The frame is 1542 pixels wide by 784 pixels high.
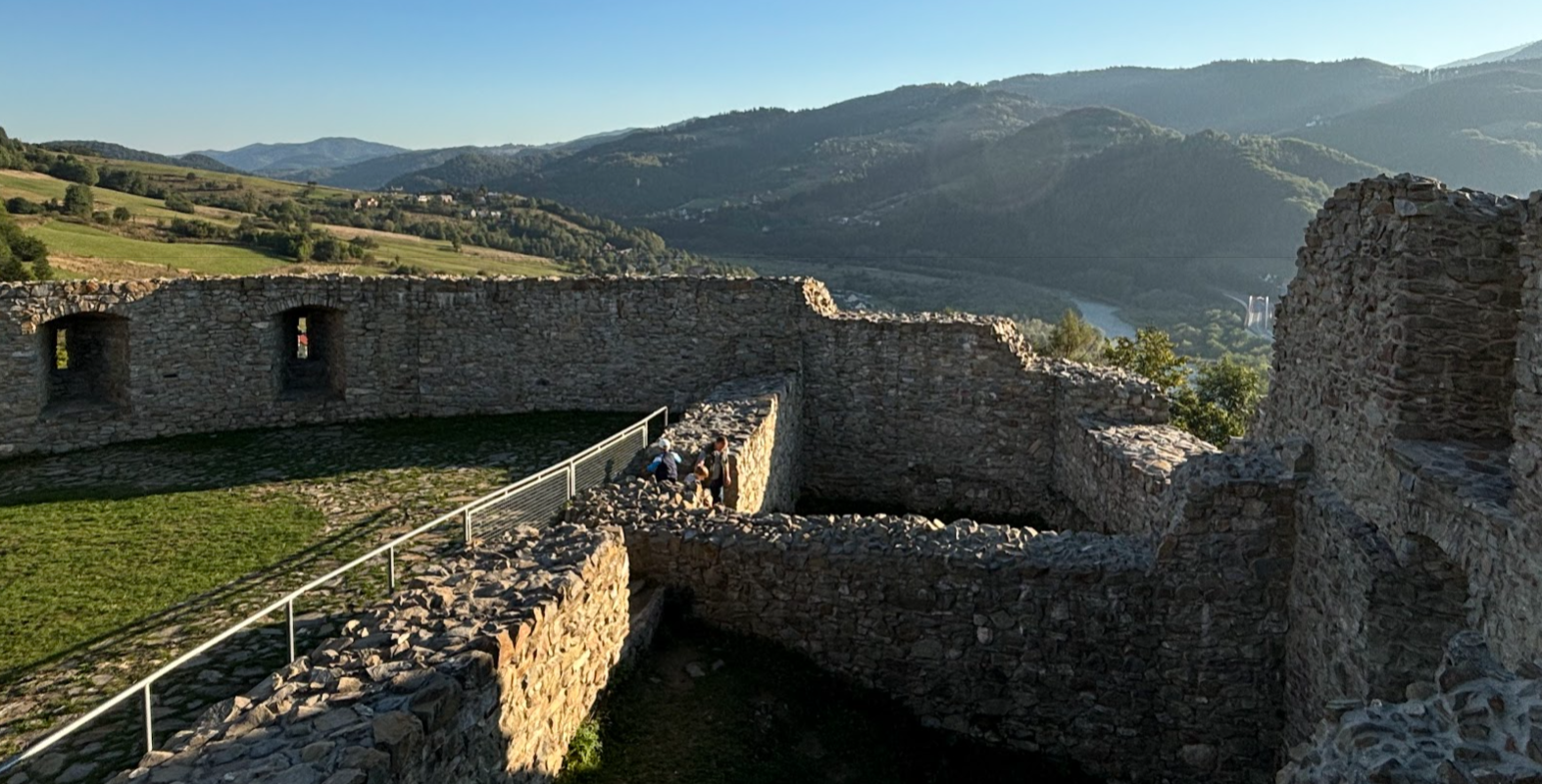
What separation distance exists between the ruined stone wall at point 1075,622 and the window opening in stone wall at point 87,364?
1140 centimetres

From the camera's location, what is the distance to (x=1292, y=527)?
7.41m

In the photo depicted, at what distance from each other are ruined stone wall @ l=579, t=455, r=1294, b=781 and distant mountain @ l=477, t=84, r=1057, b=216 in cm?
A: 12266

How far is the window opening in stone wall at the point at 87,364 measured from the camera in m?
14.1

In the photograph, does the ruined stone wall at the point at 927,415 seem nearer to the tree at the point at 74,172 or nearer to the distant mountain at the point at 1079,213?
the tree at the point at 74,172

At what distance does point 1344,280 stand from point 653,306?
11.3 metres

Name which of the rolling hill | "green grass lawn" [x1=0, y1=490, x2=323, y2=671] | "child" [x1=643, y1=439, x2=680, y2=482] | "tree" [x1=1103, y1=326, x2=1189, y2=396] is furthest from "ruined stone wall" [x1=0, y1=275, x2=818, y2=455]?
"tree" [x1=1103, y1=326, x2=1189, y2=396]

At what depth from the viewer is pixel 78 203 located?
3691 cm

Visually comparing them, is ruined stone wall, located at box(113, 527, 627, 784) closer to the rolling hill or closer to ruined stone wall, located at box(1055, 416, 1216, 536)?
ruined stone wall, located at box(1055, 416, 1216, 536)

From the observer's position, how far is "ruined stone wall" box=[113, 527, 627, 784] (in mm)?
4469

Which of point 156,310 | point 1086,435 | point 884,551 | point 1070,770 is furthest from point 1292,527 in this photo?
point 156,310

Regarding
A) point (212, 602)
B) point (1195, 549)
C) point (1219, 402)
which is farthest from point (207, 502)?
point (1219, 402)

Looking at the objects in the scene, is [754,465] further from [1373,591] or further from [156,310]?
[156,310]

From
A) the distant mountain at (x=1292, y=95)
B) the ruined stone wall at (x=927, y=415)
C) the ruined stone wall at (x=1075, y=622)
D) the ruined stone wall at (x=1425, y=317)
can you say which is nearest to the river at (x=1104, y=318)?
the ruined stone wall at (x=927, y=415)

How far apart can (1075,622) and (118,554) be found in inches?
371
